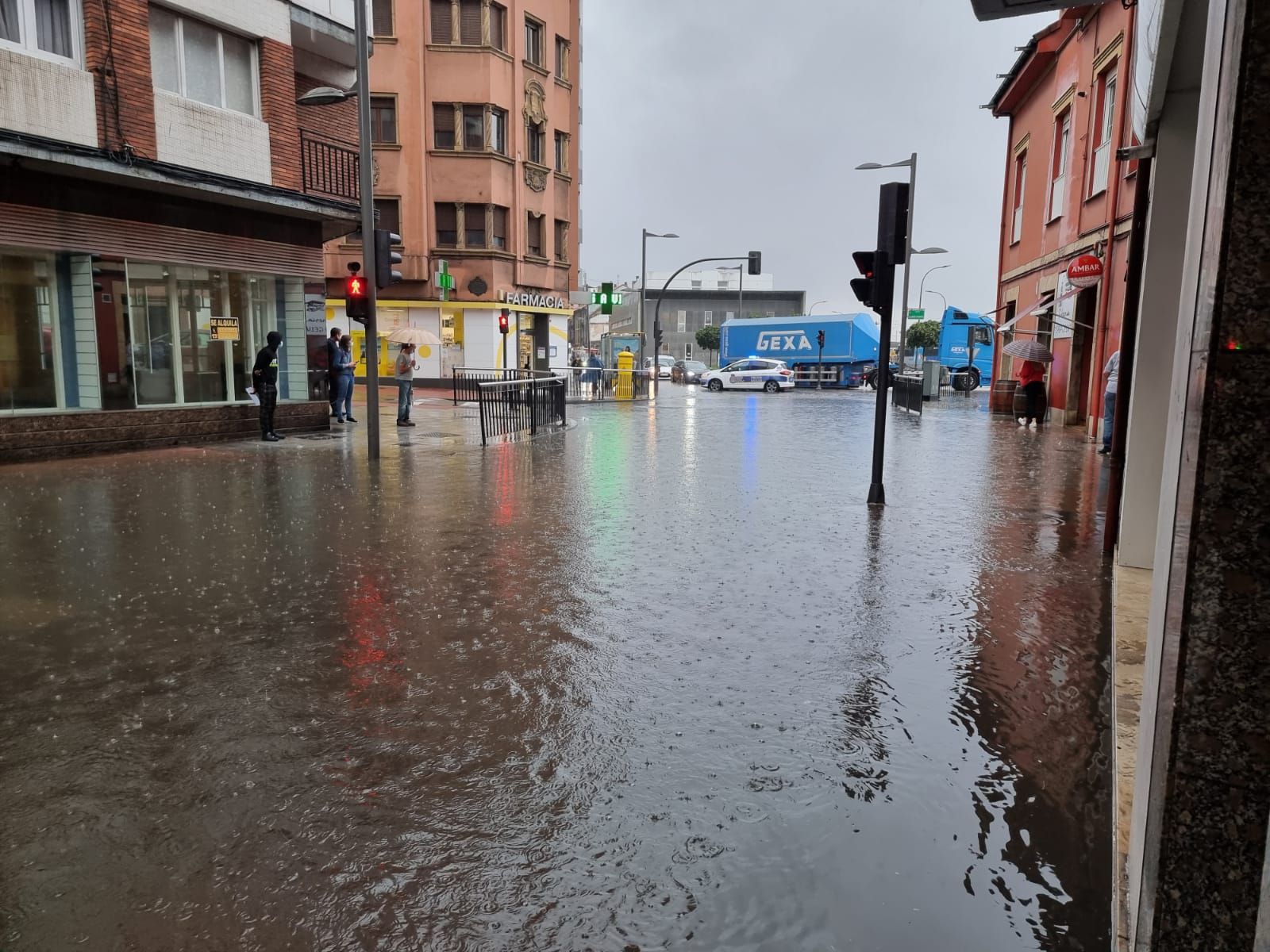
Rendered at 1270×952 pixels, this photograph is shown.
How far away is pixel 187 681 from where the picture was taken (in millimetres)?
4621

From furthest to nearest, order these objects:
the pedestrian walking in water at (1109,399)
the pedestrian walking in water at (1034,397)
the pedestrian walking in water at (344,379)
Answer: the pedestrian walking in water at (1034,397)
the pedestrian walking in water at (344,379)
the pedestrian walking in water at (1109,399)

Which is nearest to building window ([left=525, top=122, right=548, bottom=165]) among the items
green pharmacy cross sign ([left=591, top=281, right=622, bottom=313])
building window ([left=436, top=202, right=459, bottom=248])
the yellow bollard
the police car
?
building window ([left=436, top=202, right=459, bottom=248])

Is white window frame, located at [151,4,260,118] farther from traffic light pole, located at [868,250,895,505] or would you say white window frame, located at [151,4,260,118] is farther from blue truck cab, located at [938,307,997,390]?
blue truck cab, located at [938,307,997,390]

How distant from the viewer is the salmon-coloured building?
17297 millimetres

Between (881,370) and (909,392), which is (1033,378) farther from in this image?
(881,370)

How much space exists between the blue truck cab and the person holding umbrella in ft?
65.4

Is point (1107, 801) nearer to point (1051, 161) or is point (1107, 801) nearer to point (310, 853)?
point (310, 853)

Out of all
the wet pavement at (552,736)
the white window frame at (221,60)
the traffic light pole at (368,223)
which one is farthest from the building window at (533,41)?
the wet pavement at (552,736)

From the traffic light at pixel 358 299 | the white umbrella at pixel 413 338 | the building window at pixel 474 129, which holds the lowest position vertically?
A: the white umbrella at pixel 413 338

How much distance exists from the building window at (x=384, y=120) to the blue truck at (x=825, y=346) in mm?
22681

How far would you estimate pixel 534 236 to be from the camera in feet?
129

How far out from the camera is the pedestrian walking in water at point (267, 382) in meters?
16.2

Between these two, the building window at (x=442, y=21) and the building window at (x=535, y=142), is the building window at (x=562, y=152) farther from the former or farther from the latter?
the building window at (x=442, y=21)

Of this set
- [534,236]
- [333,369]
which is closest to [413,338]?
[333,369]
